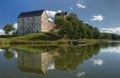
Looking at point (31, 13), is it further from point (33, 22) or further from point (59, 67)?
point (59, 67)

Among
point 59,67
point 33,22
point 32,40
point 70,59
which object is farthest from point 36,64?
point 33,22

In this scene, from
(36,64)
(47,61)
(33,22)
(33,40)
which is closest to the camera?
(36,64)

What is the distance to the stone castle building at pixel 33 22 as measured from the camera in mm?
116750

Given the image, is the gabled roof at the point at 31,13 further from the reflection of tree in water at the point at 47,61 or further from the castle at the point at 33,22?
the reflection of tree in water at the point at 47,61

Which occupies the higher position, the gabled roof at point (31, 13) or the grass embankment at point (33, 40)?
the gabled roof at point (31, 13)

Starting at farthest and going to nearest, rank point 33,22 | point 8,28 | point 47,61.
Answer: point 8,28
point 33,22
point 47,61

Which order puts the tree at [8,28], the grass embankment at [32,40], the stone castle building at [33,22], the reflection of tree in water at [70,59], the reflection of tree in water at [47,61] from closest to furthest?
the reflection of tree in water at [47,61] < the reflection of tree in water at [70,59] < the grass embankment at [32,40] < the stone castle building at [33,22] < the tree at [8,28]

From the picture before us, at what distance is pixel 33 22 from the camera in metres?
119

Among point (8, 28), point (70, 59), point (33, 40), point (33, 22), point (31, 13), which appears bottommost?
point (70, 59)

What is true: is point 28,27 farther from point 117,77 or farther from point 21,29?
point 117,77

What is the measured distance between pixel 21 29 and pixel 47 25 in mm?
16423

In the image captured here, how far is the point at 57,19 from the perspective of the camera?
9694 cm

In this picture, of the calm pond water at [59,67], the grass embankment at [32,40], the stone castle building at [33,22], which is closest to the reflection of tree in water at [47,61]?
the calm pond water at [59,67]

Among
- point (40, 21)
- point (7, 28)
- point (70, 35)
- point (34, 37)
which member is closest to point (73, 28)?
point (70, 35)
